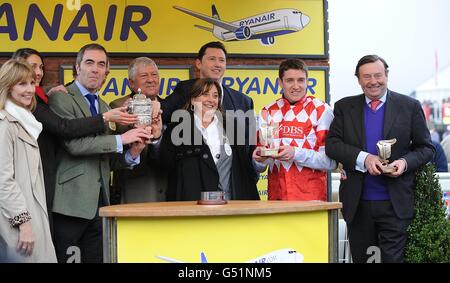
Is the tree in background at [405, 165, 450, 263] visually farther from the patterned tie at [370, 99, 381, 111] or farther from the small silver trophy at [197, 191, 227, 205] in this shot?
the small silver trophy at [197, 191, 227, 205]

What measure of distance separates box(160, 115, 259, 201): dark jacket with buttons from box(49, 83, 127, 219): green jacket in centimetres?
50

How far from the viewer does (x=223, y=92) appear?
260 inches

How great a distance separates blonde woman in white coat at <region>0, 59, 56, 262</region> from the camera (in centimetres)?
490

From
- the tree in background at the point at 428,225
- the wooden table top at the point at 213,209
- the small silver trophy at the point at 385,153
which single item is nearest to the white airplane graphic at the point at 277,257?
the wooden table top at the point at 213,209

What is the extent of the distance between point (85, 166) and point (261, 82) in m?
2.67

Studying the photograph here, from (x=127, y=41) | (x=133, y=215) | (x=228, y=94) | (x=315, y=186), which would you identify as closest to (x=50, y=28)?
(x=127, y=41)

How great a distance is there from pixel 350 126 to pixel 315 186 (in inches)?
20.2

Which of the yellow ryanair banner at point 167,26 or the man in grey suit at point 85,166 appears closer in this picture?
the man in grey suit at point 85,166

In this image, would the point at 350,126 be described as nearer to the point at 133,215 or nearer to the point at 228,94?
the point at 228,94

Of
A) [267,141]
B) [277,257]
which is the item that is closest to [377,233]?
[267,141]

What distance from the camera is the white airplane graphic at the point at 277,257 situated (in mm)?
4492

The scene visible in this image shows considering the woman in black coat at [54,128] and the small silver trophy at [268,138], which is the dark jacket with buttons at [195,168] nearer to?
the small silver trophy at [268,138]

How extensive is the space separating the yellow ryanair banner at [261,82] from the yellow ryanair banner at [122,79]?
0.46 m

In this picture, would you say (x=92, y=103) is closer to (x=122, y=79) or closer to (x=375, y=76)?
(x=122, y=79)
